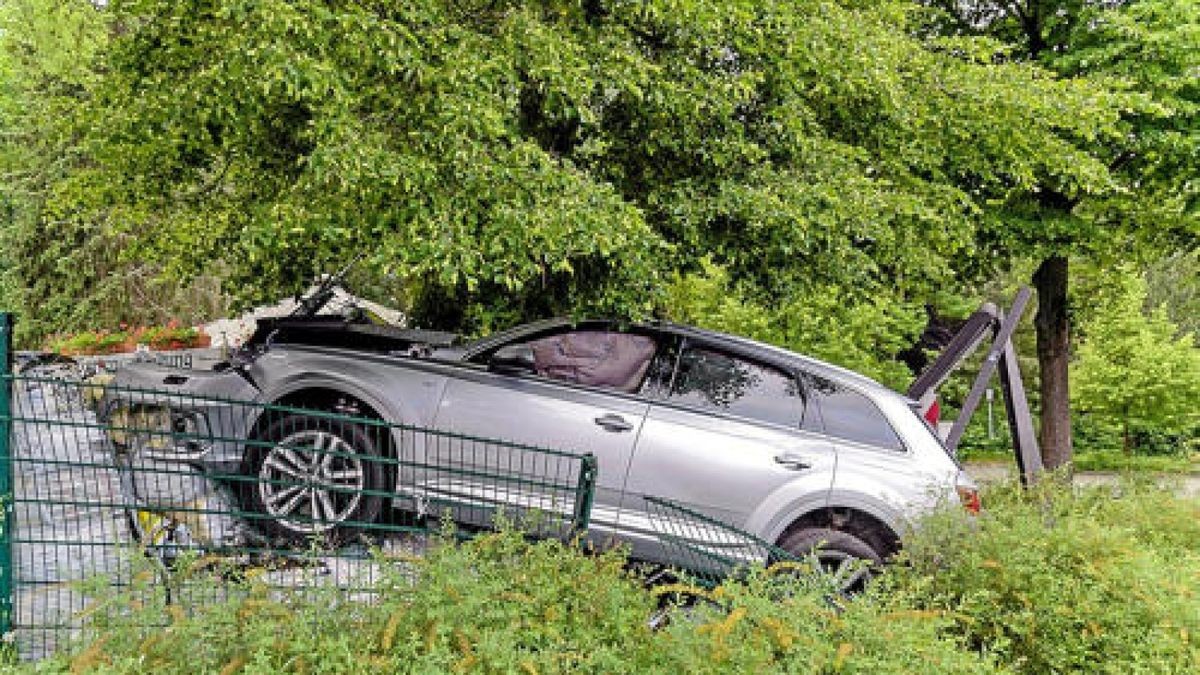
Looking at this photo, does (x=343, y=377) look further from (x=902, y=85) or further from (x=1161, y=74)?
(x=1161, y=74)

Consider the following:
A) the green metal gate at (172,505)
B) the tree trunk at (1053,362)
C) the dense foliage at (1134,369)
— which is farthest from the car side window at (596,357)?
the dense foliage at (1134,369)

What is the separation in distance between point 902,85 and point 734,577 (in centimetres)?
587

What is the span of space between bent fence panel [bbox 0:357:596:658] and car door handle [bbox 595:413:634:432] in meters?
0.83

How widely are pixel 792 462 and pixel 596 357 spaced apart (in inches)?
55.7

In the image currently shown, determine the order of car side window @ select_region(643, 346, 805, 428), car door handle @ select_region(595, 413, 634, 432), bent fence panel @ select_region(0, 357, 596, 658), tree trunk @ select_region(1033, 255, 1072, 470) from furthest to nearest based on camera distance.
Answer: tree trunk @ select_region(1033, 255, 1072, 470) → car side window @ select_region(643, 346, 805, 428) → car door handle @ select_region(595, 413, 634, 432) → bent fence panel @ select_region(0, 357, 596, 658)

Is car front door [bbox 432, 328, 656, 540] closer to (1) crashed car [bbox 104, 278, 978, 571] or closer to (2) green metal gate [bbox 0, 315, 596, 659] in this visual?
(1) crashed car [bbox 104, 278, 978, 571]

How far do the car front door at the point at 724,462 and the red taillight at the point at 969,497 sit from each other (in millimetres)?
734

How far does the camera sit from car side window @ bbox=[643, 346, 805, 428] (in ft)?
18.5

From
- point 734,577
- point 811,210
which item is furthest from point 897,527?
point 811,210

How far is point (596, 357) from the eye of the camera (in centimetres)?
586

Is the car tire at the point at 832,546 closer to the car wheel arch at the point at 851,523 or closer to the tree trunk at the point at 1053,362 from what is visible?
the car wheel arch at the point at 851,523

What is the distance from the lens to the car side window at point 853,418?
18.2 ft

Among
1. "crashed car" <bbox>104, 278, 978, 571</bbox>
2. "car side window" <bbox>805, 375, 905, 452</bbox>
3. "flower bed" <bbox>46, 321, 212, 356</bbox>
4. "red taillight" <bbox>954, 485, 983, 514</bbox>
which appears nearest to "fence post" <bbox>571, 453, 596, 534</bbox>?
"crashed car" <bbox>104, 278, 978, 571</bbox>

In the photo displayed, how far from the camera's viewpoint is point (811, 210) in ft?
21.3
